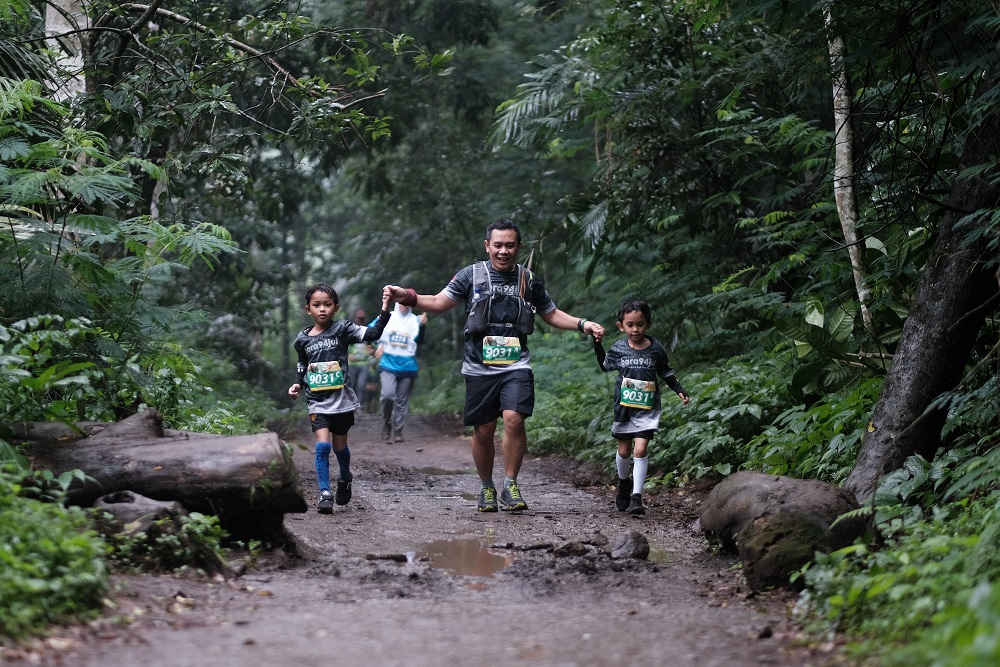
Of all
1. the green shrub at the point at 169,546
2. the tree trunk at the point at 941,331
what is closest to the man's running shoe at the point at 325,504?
the green shrub at the point at 169,546

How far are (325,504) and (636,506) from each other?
2.60m

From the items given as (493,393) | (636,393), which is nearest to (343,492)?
(493,393)

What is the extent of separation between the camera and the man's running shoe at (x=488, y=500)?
7863 mm

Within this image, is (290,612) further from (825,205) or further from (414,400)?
(414,400)

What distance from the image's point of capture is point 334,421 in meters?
7.75

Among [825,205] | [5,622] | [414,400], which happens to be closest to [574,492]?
[825,205]

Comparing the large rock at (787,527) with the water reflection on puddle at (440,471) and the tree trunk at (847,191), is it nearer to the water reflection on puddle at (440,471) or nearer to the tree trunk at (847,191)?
the tree trunk at (847,191)

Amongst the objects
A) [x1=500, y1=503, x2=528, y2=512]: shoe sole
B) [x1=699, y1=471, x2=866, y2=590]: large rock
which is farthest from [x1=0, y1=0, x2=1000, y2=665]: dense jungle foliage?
[x1=500, y1=503, x2=528, y2=512]: shoe sole

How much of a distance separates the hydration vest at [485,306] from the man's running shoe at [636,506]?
168 cm

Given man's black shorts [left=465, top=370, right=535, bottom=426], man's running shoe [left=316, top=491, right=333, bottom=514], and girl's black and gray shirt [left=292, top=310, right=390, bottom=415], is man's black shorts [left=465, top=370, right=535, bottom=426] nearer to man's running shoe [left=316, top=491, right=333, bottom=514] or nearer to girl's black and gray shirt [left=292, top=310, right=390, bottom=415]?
girl's black and gray shirt [left=292, top=310, right=390, bottom=415]

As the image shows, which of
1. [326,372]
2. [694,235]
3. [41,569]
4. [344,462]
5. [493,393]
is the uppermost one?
[694,235]

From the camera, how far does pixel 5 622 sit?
3566 mm

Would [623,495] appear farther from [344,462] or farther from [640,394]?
[344,462]

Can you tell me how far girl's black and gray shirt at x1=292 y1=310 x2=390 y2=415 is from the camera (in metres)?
7.69
